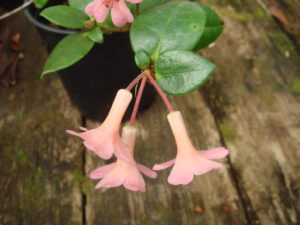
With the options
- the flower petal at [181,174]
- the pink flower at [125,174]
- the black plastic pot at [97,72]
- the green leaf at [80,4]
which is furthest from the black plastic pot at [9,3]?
the flower petal at [181,174]

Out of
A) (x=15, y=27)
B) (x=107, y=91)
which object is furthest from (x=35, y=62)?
(x=107, y=91)

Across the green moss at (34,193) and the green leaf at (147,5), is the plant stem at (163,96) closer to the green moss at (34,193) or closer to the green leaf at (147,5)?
the green leaf at (147,5)

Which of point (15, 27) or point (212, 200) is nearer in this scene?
point (212, 200)

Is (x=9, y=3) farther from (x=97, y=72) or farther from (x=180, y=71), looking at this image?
(x=180, y=71)

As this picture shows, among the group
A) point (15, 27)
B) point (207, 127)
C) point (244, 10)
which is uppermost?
point (244, 10)

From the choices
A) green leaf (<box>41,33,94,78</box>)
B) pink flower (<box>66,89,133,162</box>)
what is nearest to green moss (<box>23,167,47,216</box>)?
green leaf (<box>41,33,94,78</box>)

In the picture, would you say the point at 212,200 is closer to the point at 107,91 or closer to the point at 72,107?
the point at 107,91
